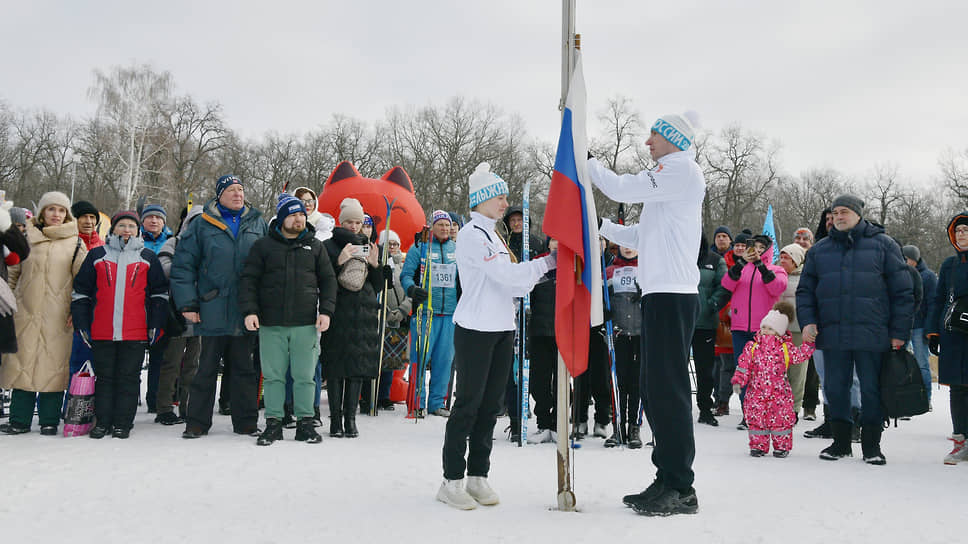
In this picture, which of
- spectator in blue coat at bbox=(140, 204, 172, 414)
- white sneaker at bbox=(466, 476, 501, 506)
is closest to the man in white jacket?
white sneaker at bbox=(466, 476, 501, 506)

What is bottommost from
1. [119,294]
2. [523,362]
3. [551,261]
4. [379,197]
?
[523,362]

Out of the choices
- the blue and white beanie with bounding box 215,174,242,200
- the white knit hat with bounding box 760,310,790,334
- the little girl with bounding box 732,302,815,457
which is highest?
the blue and white beanie with bounding box 215,174,242,200

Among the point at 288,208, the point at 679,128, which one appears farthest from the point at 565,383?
the point at 288,208

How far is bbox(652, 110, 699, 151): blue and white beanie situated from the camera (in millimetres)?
4246

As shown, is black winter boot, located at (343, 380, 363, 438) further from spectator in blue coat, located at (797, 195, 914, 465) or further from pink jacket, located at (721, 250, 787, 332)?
pink jacket, located at (721, 250, 787, 332)

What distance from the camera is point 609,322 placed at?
6.47 m

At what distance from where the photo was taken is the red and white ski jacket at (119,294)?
6.14 metres

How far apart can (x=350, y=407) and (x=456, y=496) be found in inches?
108

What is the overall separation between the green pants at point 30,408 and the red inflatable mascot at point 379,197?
30.0 feet

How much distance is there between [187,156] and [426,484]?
39.5 metres

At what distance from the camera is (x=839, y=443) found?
19.1 feet

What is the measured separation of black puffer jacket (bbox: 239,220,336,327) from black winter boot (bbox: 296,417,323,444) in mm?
840

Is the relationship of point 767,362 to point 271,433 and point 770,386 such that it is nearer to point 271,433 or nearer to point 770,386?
point 770,386

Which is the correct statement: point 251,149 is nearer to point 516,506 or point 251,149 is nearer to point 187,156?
point 187,156
